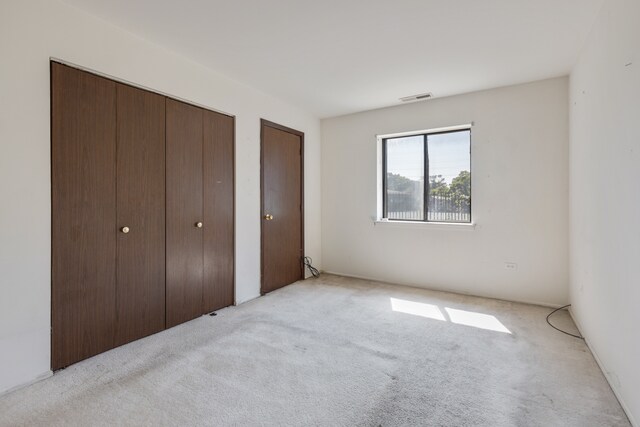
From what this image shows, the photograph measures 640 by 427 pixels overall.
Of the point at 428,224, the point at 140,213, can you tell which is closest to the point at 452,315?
the point at 428,224

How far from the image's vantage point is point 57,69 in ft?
7.27

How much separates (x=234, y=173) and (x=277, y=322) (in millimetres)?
1693

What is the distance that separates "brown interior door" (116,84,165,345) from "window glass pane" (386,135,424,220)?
10.1 feet

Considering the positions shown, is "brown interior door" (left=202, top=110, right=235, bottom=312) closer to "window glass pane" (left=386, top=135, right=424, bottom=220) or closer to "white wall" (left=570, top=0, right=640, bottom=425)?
"window glass pane" (left=386, top=135, right=424, bottom=220)

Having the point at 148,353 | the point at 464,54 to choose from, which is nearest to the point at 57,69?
the point at 148,353

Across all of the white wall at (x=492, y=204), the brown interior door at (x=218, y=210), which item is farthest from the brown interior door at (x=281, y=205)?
the white wall at (x=492, y=204)

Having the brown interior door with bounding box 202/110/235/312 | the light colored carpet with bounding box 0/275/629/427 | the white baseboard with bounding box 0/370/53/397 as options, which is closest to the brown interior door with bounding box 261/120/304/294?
the brown interior door with bounding box 202/110/235/312

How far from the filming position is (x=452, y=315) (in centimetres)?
331

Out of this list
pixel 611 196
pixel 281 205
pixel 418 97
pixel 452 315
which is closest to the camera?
pixel 611 196

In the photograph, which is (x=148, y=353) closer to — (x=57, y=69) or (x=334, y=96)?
(x=57, y=69)

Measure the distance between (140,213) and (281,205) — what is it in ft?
6.30

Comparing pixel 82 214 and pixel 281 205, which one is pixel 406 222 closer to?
pixel 281 205

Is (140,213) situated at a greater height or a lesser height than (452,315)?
greater

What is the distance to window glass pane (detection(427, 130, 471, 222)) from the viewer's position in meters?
4.12
